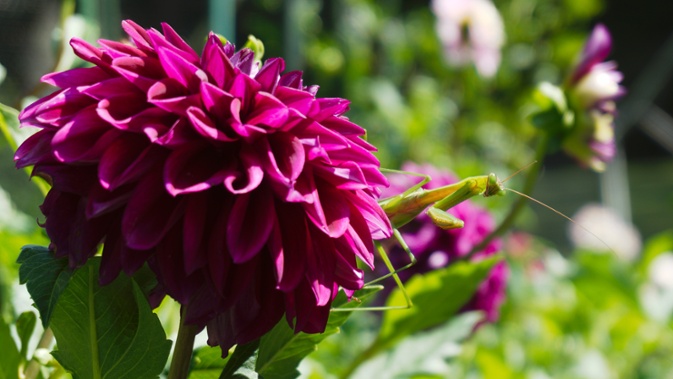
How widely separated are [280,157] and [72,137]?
0.07 m

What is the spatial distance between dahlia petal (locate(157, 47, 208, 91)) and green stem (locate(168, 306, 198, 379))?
9cm

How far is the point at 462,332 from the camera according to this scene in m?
0.56

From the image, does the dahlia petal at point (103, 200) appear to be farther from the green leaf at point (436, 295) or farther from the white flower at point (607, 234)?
the white flower at point (607, 234)

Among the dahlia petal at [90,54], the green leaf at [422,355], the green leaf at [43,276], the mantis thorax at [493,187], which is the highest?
the dahlia petal at [90,54]

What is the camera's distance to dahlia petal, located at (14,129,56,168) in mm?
273

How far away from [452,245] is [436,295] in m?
0.17

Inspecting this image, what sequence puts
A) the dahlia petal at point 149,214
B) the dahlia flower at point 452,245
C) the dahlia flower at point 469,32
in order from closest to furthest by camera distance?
the dahlia petal at point 149,214
the dahlia flower at point 452,245
the dahlia flower at point 469,32

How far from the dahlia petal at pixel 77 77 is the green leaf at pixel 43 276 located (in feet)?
0.21

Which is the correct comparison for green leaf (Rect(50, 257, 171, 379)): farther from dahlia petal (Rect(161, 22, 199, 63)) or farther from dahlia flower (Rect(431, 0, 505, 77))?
dahlia flower (Rect(431, 0, 505, 77))

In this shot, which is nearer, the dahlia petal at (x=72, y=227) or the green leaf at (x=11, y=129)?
the dahlia petal at (x=72, y=227)

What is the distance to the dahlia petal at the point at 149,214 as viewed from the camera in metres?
0.25

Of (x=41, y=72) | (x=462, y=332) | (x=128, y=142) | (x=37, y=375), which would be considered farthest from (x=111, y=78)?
(x=41, y=72)

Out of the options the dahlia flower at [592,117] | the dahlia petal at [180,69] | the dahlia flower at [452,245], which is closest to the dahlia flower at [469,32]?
the dahlia flower at [452,245]

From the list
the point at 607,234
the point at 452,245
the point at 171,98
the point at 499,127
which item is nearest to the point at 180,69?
the point at 171,98
